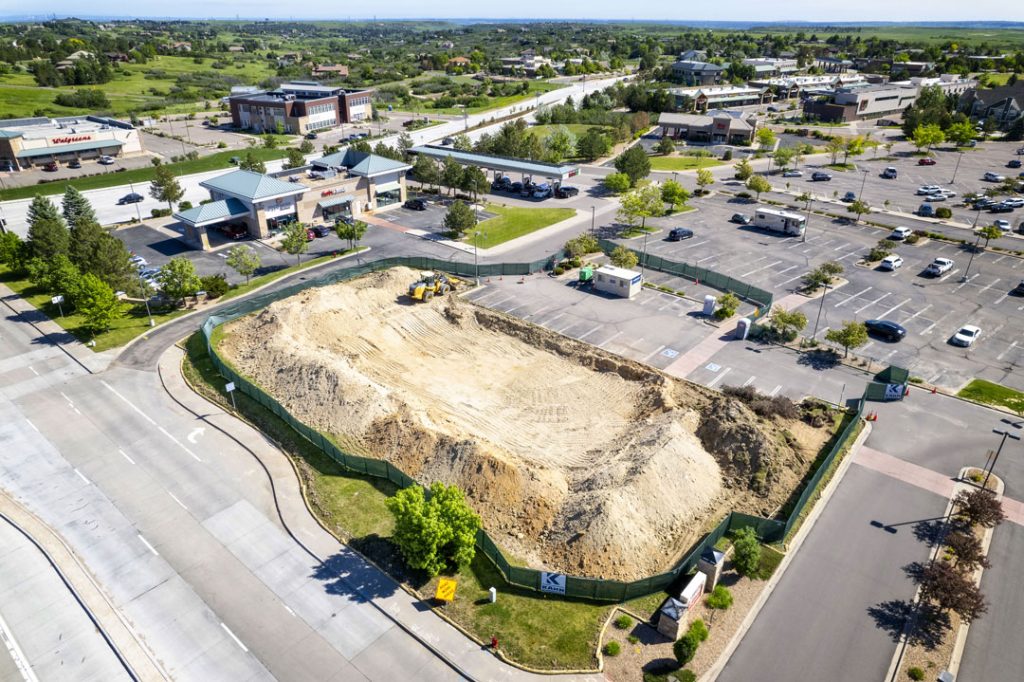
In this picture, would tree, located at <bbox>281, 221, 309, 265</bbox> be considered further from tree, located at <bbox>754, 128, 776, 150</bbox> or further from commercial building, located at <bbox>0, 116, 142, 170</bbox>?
tree, located at <bbox>754, 128, 776, 150</bbox>

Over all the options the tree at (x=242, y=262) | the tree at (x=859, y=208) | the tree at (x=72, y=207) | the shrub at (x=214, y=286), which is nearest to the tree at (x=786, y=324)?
the tree at (x=859, y=208)

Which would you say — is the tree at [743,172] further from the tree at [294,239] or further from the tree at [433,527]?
Answer: the tree at [433,527]

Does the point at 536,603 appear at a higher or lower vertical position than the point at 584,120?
lower

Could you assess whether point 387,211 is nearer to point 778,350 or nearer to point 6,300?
point 6,300

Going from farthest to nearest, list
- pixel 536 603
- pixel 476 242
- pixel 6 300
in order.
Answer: pixel 476 242 → pixel 6 300 → pixel 536 603

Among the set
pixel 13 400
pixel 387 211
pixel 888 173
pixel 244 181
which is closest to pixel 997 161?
pixel 888 173

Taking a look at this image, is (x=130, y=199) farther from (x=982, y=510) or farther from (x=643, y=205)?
(x=982, y=510)

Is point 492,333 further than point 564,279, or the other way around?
point 564,279

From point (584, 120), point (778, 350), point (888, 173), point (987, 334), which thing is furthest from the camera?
point (584, 120)
